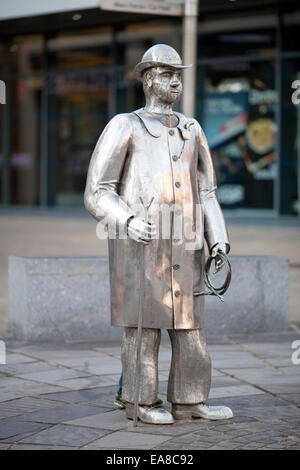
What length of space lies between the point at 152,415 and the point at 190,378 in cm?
29

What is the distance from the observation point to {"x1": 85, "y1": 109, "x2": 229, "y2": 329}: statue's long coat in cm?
457

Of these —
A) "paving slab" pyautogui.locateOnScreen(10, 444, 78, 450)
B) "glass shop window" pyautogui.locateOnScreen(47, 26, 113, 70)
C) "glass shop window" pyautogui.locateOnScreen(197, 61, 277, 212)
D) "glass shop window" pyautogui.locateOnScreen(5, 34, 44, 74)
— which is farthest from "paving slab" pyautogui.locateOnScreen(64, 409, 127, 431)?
"glass shop window" pyautogui.locateOnScreen(5, 34, 44, 74)

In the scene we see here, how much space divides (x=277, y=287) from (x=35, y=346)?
2130mm

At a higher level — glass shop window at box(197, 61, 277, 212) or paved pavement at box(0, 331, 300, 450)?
glass shop window at box(197, 61, 277, 212)

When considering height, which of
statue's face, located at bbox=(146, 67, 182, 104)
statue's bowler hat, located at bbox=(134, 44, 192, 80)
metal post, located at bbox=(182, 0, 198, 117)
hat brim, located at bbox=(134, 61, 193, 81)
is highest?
metal post, located at bbox=(182, 0, 198, 117)

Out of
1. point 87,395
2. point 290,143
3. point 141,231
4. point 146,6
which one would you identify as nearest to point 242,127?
point 290,143

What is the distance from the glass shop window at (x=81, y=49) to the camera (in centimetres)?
2114

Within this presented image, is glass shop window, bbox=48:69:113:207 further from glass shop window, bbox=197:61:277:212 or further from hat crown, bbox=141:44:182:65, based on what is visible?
hat crown, bbox=141:44:182:65

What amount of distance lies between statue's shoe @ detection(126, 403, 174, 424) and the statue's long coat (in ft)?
1.47

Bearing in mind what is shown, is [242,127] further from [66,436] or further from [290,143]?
[66,436]

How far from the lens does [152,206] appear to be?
4582 mm

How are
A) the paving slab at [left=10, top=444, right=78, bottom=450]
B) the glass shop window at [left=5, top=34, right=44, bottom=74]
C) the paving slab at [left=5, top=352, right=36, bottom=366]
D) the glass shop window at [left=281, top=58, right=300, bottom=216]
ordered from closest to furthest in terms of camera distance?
the paving slab at [left=10, top=444, right=78, bottom=450], the paving slab at [left=5, top=352, right=36, bottom=366], the glass shop window at [left=281, top=58, right=300, bottom=216], the glass shop window at [left=5, top=34, right=44, bottom=74]
